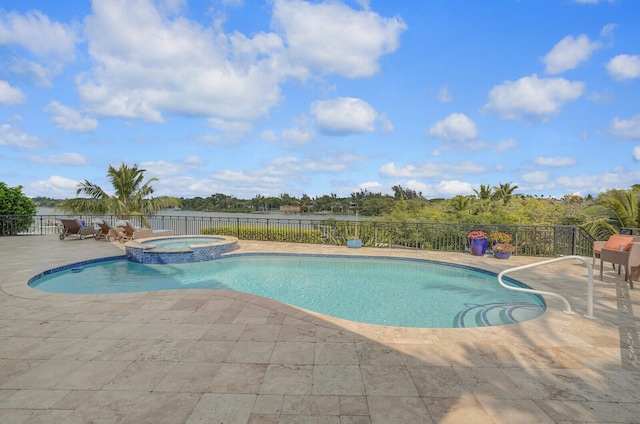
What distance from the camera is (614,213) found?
9.02m

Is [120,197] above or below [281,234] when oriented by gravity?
above

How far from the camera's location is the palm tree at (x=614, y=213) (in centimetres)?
865

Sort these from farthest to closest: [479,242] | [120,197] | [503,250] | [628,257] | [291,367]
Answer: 1. [120,197]
2. [479,242]
3. [503,250]
4. [628,257]
5. [291,367]

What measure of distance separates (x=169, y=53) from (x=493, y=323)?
1036cm

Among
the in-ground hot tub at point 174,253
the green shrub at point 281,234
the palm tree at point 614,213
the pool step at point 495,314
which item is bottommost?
the pool step at point 495,314

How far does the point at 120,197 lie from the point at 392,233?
15808 millimetres

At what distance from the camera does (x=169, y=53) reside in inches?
336

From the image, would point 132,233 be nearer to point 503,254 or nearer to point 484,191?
point 503,254

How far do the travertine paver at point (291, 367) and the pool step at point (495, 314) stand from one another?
0.57 meters

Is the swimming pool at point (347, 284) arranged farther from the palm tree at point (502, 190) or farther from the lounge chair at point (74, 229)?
the palm tree at point (502, 190)

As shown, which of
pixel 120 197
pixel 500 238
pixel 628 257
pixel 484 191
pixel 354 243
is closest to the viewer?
pixel 628 257

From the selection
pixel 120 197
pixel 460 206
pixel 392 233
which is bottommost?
pixel 392 233

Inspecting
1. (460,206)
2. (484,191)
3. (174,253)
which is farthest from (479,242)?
(484,191)

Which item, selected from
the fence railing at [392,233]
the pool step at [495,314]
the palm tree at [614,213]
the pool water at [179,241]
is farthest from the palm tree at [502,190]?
the pool water at [179,241]
